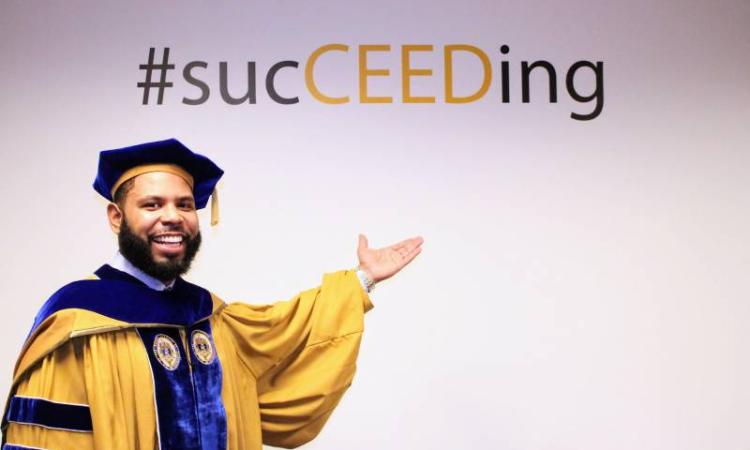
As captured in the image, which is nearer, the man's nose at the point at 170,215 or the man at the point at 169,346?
the man at the point at 169,346

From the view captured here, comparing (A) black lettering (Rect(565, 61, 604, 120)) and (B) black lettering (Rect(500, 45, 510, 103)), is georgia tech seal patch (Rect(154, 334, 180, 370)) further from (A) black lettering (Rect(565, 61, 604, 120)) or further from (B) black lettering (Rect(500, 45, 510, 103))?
(A) black lettering (Rect(565, 61, 604, 120))

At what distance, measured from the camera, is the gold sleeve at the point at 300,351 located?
3109 mm

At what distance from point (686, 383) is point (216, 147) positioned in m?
2.47

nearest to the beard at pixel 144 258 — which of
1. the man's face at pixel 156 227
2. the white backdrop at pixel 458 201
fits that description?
the man's face at pixel 156 227

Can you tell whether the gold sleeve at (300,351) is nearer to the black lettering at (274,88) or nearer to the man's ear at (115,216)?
the man's ear at (115,216)

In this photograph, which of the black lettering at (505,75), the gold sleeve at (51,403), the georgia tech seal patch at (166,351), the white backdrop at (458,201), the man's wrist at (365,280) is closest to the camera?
the gold sleeve at (51,403)

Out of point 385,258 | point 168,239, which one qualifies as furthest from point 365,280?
point 168,239

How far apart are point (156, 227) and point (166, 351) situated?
40 cm

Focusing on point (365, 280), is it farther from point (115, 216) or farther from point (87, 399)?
point (87, 399)

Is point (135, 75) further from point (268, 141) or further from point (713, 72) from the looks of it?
point (713, 72)

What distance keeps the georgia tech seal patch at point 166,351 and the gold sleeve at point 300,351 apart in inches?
13.9

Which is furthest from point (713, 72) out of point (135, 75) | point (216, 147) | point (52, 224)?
point (52, 224)

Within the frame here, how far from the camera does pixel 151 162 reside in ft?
9.30

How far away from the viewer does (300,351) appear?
125 inches
